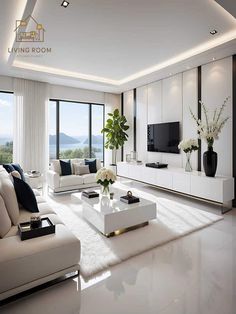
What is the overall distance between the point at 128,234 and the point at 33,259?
1.51 m

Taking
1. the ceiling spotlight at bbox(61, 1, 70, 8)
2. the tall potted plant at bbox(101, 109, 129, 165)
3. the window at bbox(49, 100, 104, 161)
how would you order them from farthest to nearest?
the tall potted plant at bbox(101, 109, 129, 165) < the window at bbox(49, 100, 104, 161) < the ceiling spotlight at bbox(61, 1, 70, 8)

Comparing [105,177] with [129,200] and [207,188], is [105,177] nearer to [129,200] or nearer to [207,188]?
[129,200]

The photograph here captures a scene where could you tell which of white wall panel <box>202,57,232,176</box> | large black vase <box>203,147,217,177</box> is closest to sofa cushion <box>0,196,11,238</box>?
large black vase <box>203,147,217,177</box>

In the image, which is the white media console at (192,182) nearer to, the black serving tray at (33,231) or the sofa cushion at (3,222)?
the black serving tray at (33,231)

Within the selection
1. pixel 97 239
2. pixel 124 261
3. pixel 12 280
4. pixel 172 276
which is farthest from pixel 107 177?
pixel 12 280

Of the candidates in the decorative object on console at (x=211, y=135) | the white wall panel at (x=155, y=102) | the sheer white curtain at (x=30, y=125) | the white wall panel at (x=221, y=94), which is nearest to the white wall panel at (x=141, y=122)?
the white wall panel at (x=155, y=102)

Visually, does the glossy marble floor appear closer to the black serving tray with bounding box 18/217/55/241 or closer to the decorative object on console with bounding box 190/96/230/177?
the black serving tray with bounding box 18/217/55/241

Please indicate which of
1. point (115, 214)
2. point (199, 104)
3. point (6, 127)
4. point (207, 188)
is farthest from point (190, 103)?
point (6, 127)

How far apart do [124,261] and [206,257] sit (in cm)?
95

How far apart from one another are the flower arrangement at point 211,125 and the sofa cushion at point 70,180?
296 cm

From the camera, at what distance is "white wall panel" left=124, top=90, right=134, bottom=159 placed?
23.3 ft

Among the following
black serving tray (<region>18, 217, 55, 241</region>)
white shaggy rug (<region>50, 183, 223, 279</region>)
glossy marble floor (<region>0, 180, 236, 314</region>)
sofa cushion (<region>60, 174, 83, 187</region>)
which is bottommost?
glossy marble floor (<region>0, 180, 236, 314</region>)

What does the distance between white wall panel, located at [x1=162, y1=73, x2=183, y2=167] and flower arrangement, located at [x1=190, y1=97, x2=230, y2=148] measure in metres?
0.72

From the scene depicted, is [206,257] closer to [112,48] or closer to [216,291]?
[216,291]
